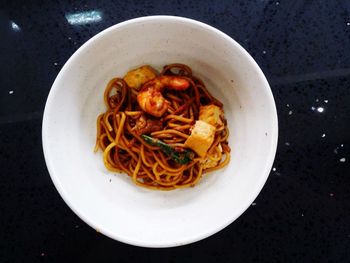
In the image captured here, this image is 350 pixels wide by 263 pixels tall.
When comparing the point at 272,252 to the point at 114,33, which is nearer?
the point at 114,33

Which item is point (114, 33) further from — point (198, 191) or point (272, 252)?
point (272, 252)

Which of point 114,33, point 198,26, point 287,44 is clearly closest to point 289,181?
point 287,44

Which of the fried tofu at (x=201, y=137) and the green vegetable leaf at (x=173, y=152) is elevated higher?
the fried tofu at (x=201, y=137)

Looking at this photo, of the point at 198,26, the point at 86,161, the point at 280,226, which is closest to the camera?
the point at 198,26

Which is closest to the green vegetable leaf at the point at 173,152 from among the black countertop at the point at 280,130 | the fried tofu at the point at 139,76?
the fried tofu at the point at 139,76

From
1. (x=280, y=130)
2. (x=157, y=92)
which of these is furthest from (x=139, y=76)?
(x=280, y=130)

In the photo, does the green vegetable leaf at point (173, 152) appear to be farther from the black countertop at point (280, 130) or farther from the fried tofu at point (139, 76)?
the black countertop at point (280, 130)

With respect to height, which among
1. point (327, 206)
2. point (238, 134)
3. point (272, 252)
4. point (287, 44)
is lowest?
Result: point (272, 252)
